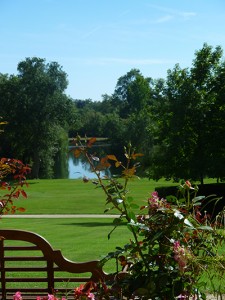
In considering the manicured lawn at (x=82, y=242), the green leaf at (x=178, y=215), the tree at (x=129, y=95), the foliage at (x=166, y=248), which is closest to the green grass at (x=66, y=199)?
the manicured lawn at (x=82, y=242)

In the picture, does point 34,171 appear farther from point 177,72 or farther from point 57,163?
point 177,72

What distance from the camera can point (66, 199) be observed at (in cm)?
2744

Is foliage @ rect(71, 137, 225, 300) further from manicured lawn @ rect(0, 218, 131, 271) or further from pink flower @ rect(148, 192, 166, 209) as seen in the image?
manicured lawn @ rect(0, 218, 131, 271)

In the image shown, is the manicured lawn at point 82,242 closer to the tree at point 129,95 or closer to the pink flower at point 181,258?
the pink flower at point 181,258

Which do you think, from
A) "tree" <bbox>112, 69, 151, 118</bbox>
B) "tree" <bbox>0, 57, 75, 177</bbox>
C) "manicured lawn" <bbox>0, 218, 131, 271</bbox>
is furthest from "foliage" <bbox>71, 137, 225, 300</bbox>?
"tree" <bbox>112, 69, 151, 118</bbox>

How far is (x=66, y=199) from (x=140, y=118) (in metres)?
34.4

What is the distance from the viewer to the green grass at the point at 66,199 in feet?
76.1

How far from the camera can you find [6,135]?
158 ft

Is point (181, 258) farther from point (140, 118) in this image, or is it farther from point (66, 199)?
point (140, 118)

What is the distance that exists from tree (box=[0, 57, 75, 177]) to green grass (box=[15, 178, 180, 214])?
430 inches

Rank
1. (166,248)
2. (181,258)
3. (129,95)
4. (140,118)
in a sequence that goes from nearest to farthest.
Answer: (181,258), (166,248), (140,118), (129,95)

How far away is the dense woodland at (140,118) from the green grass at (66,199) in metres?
2.60

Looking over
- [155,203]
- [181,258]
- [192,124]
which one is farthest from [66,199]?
[181,258]

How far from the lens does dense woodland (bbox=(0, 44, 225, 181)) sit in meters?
19.5
